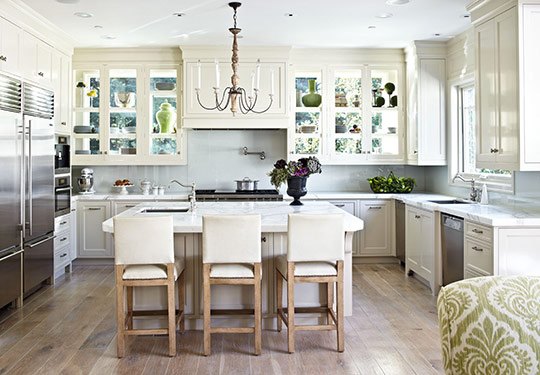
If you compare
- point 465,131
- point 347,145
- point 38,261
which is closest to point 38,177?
point 38,261

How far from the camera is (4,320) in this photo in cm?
433

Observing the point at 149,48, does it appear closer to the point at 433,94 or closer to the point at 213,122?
the point at 213,122

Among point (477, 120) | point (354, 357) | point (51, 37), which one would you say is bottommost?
point (354, 357)

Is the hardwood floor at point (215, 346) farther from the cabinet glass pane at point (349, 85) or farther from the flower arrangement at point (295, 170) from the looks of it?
the cabinet glass pane at point (349, 85)

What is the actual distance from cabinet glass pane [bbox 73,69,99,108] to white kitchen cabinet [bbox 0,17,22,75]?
195 cm

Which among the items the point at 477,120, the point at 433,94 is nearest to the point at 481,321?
the point at 477,120

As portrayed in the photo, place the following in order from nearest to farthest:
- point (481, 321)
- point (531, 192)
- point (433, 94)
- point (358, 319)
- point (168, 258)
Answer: point (481, 321) < point (168, 258) < point (358, 319) < point (531, 192) < point (433, 94)

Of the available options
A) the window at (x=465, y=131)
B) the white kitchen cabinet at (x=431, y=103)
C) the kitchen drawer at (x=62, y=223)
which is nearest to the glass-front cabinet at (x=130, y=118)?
the kitchen drawer at (x=62, y=223)

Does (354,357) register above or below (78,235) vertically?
below

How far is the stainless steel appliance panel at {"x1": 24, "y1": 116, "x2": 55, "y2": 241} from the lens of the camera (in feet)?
15.7

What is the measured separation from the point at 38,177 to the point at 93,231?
1.69 meters

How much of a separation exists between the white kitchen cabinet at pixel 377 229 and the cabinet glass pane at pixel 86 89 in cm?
375

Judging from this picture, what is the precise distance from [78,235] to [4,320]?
2.31 meters

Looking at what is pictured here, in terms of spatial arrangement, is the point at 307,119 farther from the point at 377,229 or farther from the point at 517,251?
the point at 517,251
